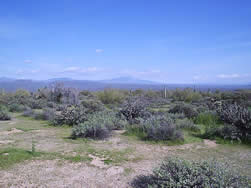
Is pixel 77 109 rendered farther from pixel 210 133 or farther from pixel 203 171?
pixel 203 171

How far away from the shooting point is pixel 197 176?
2.81 meters

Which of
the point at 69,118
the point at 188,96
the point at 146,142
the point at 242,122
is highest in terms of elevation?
the point at 242,122

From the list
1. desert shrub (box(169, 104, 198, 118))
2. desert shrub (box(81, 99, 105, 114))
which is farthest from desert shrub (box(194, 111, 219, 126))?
desert shrub (box(81, 99, 105, 114))

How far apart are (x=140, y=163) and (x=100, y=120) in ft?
11.7

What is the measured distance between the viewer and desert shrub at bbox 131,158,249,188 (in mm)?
2635

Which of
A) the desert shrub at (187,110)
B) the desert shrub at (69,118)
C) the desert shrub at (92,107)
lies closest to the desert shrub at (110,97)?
the desert shrub at (92,107)

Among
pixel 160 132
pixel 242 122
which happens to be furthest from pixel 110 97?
pixel 242 122

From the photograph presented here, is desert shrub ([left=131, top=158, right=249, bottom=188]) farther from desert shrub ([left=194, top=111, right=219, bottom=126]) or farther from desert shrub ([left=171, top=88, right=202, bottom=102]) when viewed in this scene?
desert shrub ([left=171, top=88, right=202, bottom=102])

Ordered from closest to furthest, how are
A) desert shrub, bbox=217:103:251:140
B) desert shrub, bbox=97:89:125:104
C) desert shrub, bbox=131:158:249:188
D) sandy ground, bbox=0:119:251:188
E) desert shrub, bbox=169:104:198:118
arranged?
desert shrub, bbox=131:158:249:188
sandy ground, bbox=0:119:251:188
desert shrub, bbox=217:103:251:140
desert shrub, bbox=169:104:198:118
desert shrub, bbox=97:89:125:104

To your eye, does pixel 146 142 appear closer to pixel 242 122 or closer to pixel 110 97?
pixel 242 122

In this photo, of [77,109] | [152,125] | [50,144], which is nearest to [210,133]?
[152,125]

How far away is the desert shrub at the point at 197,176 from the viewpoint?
2635mm

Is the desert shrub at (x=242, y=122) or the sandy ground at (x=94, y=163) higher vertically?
the desert shrub at (x=242, y=122)

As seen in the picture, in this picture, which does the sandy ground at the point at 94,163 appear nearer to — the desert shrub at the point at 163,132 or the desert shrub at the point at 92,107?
the desert shrub at the point at 163,132
